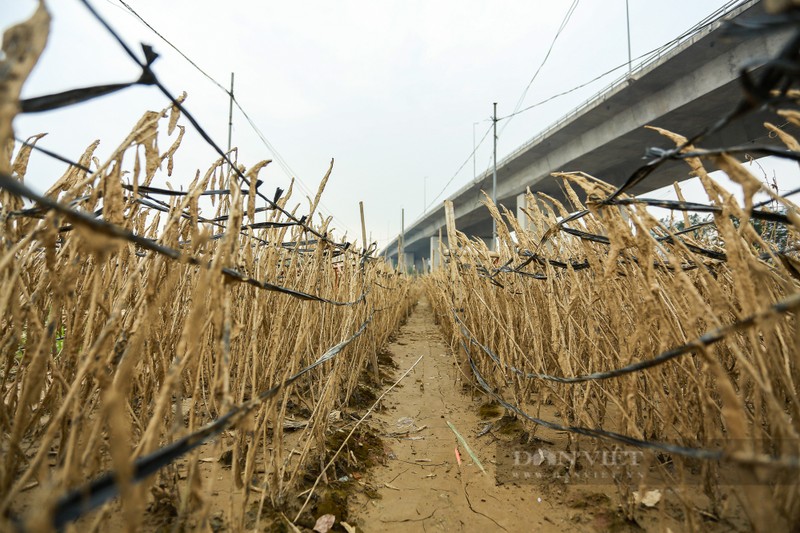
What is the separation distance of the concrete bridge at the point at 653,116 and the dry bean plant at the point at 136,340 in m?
4.75

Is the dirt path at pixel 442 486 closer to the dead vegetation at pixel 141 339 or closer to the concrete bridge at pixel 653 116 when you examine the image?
the dead vegetation at pixel 141 339

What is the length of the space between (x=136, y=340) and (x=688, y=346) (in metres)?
0.94

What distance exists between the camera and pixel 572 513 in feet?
4.00

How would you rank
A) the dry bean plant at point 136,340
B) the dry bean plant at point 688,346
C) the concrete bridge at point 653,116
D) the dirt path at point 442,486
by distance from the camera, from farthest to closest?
the concrete bridge at point 653,116 → the dirt path at point 442,486 → the dry bean plant at point 688,346 → the dry bean plant at point 136,340

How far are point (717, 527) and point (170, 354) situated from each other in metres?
1.81

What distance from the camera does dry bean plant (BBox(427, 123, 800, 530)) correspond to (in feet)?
2.06

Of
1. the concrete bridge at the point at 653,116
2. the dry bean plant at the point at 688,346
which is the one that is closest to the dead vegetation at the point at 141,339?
the dry bean plant at the point at 688,346

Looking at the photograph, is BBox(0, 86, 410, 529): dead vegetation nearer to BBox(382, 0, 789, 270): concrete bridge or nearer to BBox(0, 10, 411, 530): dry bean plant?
BBox(0, 10, 411, 530): dry bean plant

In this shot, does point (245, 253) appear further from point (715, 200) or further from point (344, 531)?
point (715, 200)

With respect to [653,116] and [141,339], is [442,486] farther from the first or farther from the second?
[653,116]

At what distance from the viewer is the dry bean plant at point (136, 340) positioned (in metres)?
0.52

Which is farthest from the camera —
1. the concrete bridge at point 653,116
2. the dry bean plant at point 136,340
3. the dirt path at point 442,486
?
the concrete bridge at point 653,116

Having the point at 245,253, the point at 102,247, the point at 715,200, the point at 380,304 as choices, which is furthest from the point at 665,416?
the point at 380,304

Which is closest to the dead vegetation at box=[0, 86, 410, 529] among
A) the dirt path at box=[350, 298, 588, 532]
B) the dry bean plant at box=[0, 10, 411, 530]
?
the dry bean plant at box=[0, 10, 411, 530]
